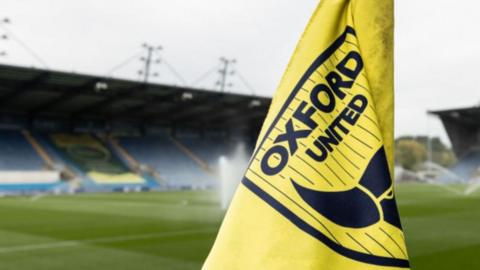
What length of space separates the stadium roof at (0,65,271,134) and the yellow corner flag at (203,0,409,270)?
34930 mm

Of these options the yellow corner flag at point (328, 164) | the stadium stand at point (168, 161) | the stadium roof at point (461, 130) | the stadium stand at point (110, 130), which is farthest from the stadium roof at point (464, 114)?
the yellow corner flag at point (328, 164)

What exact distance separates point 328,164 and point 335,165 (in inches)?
1.0

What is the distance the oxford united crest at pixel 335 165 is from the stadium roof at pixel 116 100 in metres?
35.0

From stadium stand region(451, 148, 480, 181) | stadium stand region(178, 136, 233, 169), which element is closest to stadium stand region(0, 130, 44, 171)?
stadium stand region(178, 136, 233, 169)

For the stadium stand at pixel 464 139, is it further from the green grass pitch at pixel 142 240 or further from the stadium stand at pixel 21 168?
the green grass pitch at pixel 142 240

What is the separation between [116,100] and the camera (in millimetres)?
44594

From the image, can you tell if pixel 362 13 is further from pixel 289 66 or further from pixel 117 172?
pixel 117 172

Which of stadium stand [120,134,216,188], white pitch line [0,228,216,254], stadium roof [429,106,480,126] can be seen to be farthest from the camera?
stadium roof [429,106,480,126]

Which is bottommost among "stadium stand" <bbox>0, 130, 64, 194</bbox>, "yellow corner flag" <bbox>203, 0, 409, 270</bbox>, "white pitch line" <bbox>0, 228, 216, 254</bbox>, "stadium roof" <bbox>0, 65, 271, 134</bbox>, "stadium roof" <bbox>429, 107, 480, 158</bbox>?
"white pitch line" <bbox>0, 228, 216, 254</bbox>

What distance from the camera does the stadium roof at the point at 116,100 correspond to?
3691 cm

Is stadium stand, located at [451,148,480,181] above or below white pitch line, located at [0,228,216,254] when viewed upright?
above

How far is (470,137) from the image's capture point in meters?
72.7

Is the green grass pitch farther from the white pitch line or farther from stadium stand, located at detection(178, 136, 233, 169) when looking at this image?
stadium stand, located at detection(178, 136, 233, 169)

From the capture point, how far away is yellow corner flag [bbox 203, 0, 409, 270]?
1785mm
